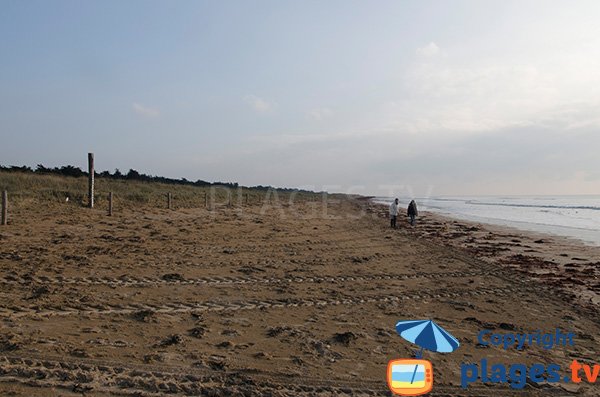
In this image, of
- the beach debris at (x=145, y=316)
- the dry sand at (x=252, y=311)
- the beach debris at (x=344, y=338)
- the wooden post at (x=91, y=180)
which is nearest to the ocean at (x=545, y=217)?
the dry sand at (x=252, y=311)

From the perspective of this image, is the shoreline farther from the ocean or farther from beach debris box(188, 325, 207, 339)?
beach debris box(188, 325, 207, 339)

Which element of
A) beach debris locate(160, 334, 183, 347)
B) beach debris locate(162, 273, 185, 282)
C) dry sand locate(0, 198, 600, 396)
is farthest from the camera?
beach debris locate(162, 273, 185, 282)

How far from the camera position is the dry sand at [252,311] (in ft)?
13.6

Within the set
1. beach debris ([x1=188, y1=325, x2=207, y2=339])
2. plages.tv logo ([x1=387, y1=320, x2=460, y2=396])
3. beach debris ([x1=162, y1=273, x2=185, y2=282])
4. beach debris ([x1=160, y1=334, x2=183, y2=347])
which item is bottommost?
beach debris ([x1=188, y1=325, x2=207, y2=339])

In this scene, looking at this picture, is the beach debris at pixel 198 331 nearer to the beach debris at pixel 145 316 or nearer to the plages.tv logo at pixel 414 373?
the beach debris at pixel 145 316

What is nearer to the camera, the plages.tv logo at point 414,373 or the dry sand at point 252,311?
the plages.tv logo at point 414,373

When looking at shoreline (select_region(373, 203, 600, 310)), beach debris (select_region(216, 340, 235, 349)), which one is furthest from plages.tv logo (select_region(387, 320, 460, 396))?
shoreline (select_region(373, 203, 600, 310))

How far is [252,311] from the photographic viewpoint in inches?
252

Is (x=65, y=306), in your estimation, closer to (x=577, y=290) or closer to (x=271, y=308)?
(x=271, y=308)

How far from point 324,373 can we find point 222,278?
4638 mm

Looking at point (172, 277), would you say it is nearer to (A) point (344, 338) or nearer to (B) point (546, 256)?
(A) point (344, 338)

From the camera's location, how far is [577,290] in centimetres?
911

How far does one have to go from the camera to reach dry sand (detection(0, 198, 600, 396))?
163 inches

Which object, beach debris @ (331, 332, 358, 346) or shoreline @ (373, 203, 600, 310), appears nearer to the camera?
beach debris @ (331, 332, 358, 346)
